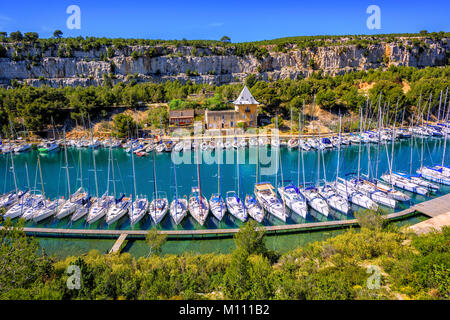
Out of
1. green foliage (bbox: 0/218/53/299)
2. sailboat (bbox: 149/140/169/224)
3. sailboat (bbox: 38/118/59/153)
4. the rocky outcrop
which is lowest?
sailboat (bbox: 149/140/169/224)

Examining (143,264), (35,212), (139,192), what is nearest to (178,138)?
(139,192)

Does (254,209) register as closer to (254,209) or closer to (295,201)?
(254,209)

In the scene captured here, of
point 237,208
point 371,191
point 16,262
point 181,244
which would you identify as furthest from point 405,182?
point 16,262

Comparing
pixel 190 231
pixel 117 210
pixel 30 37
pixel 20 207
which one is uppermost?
pixel 30 37

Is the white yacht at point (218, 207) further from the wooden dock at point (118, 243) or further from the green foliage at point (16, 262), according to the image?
the green foliage at point (16, 262)

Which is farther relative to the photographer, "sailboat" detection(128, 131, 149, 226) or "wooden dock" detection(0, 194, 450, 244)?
"sailboat" detection(128, 131, 149, 226)

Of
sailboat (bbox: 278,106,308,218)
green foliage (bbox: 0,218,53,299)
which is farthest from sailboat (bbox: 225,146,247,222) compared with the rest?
green foliage (bbox: 0,218,53,299)

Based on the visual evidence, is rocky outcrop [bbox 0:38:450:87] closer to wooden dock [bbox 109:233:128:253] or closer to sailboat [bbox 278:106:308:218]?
wooden dock [bbox 109:233:128:253]
